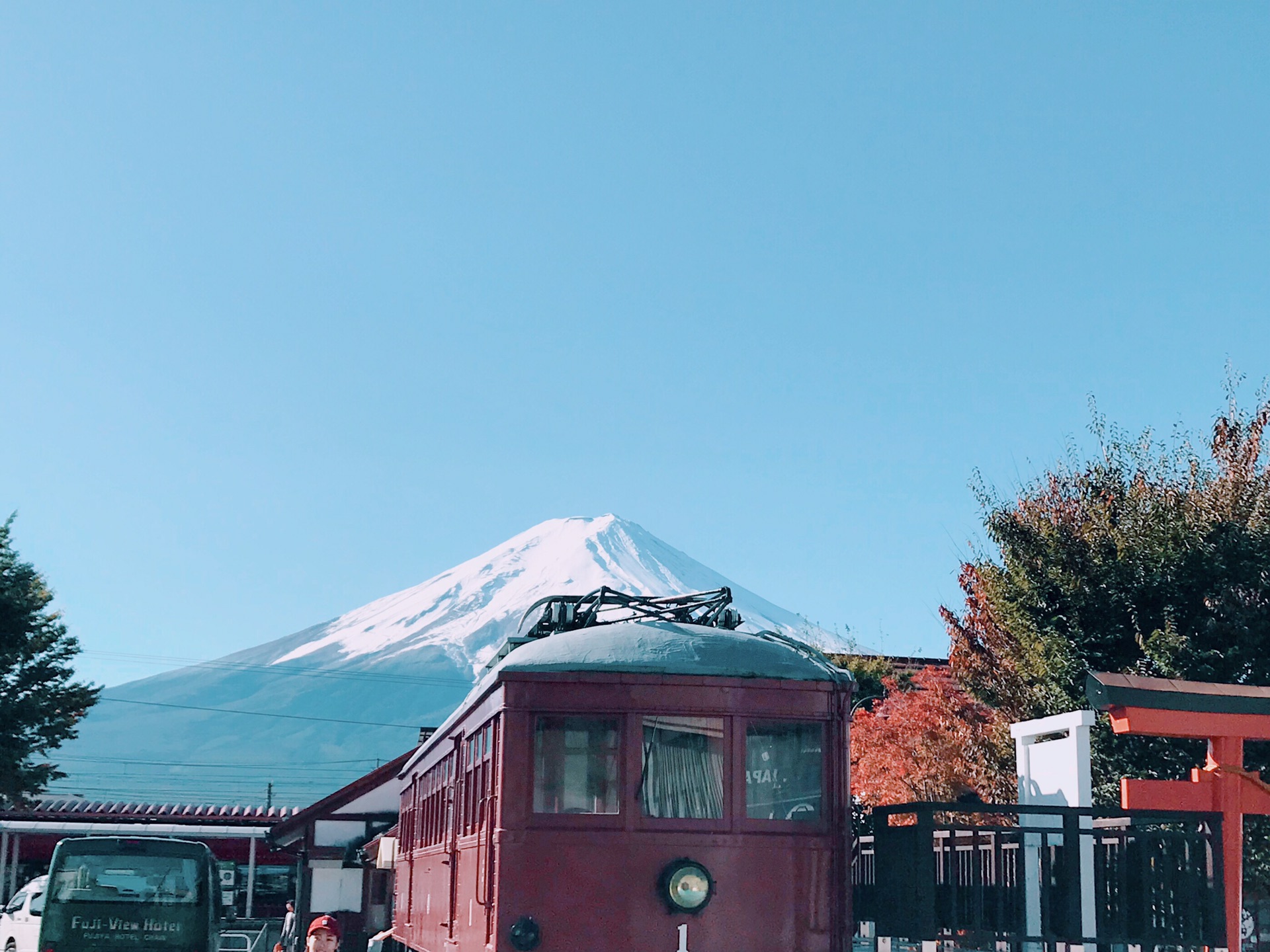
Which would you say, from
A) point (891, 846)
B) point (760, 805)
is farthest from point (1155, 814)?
point (760, 805)

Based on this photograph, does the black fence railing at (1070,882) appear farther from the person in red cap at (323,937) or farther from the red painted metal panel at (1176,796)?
the person in red cap at (323,937)

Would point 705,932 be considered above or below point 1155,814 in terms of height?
below

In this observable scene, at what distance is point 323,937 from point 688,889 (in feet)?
7.82

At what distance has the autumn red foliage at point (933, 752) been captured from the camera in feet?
68.2

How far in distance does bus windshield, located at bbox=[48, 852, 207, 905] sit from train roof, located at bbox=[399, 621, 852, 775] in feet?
24.9

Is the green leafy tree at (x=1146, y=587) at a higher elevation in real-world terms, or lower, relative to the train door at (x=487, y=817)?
higher

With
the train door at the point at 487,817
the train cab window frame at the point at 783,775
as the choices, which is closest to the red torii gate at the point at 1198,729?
the train cab window frame at the point at 783,775

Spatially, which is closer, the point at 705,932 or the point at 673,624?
the point at 705,932

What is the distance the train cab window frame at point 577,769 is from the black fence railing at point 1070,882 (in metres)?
2.05

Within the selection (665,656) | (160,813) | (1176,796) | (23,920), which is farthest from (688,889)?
(160,813)

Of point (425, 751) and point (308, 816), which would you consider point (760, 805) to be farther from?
point (308, 816)

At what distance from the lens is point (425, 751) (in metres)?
15.7

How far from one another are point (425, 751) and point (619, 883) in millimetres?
7138

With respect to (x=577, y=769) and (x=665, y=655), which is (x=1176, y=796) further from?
(x=577, y=769)
